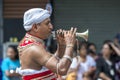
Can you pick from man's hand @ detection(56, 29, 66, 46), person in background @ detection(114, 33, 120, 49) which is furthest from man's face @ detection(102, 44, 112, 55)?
man's hand @ detection(56, 29, 66, 46)

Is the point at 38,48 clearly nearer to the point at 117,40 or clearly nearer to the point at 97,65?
the point at 97,65

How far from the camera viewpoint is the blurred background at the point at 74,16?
12695mm

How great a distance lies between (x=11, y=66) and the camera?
9977mm

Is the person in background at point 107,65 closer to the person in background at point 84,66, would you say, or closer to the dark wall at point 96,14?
the person in background at point 84,66

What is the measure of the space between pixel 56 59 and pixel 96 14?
328 inches

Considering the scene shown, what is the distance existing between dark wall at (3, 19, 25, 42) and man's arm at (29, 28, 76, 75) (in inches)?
297

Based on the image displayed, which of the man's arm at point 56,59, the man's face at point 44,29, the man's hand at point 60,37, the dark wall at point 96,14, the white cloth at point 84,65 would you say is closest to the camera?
the man's arm at point 56,59

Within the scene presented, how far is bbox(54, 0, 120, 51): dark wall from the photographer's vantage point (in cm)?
1306

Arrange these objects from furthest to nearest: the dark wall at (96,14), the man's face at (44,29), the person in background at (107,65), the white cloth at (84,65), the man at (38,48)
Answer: the dark wall at (96,14), the white cloth at (84,65), the person in background at (107,65), the man's face at (44,29), the man at (38,48)

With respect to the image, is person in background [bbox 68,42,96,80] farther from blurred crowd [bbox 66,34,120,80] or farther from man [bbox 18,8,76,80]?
man [bbox 18,8,76,80]

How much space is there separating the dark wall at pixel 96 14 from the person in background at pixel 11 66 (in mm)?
3064

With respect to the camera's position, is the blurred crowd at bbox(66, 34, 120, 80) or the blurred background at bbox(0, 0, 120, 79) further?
the blurred background at bbox(0, 0, 120, 79)

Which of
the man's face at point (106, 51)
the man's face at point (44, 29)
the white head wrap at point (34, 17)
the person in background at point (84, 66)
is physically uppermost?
the white head wrap at point (34, 17)

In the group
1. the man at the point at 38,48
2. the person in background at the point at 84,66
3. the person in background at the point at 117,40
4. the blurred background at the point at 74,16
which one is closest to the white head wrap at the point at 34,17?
the man at the point at 38,48
